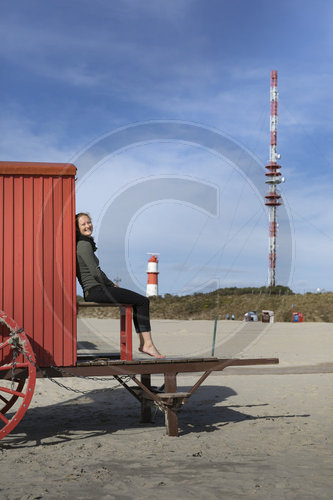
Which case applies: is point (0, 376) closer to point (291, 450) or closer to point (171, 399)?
point (171, 399)

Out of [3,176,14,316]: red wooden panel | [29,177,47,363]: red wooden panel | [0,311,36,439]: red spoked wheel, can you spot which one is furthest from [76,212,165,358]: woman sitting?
[0,311,36,439]: red spoked wheel

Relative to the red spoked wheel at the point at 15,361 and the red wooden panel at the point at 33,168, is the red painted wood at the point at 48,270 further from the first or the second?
the red spoked wheel at the point at 15,361

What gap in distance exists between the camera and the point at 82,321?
114 ft

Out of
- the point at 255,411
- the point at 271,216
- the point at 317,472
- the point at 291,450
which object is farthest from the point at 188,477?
the point at 271,216

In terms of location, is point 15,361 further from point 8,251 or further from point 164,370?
point 164,370

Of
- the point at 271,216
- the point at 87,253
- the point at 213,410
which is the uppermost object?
the point at 271,216

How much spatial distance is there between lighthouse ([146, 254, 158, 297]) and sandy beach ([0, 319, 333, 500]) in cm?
3111

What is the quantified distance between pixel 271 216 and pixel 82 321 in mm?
21719

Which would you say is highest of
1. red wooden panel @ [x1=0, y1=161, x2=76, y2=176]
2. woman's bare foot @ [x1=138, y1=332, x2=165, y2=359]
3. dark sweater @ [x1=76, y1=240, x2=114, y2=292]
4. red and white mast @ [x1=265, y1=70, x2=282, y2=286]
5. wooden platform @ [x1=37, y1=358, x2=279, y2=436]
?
red and white mast @ [x1=265, y1=70, x2=282, y2=286]

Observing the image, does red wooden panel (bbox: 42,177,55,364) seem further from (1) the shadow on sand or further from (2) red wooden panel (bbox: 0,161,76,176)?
(1) the shadow on sand

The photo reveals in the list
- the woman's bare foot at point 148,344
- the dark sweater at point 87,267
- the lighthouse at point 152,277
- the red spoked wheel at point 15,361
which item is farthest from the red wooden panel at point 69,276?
the lighthouse at point 152,277

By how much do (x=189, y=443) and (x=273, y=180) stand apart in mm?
46654

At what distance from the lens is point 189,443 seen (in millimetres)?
7316

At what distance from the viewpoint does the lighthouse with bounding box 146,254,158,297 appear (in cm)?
4584
